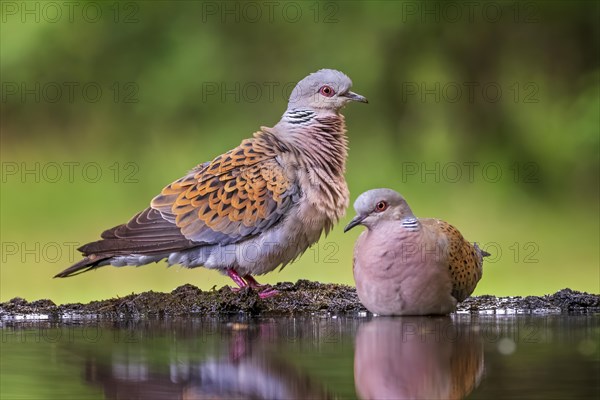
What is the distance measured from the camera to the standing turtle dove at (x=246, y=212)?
5473 mm

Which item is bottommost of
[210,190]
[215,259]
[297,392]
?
[297,392]

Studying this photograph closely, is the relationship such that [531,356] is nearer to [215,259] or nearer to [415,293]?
[415,293]

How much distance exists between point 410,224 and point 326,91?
4.21ft

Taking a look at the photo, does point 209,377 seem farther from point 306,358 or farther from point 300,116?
point 300,116

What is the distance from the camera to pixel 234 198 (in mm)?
5578

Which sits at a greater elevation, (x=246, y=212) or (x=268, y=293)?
(x=246, y=212)

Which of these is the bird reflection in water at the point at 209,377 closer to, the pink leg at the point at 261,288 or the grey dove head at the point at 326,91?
the pink leg at the point at 261,288

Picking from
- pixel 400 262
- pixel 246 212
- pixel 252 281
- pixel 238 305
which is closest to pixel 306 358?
pixel 400 262

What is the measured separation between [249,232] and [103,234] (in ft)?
2.55

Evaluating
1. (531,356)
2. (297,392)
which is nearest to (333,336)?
(531,356)

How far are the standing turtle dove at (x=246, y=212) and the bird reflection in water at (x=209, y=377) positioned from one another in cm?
159

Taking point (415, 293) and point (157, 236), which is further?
point (157, 236)

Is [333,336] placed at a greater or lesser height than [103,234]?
lesser

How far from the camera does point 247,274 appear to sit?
5746 millimetres
